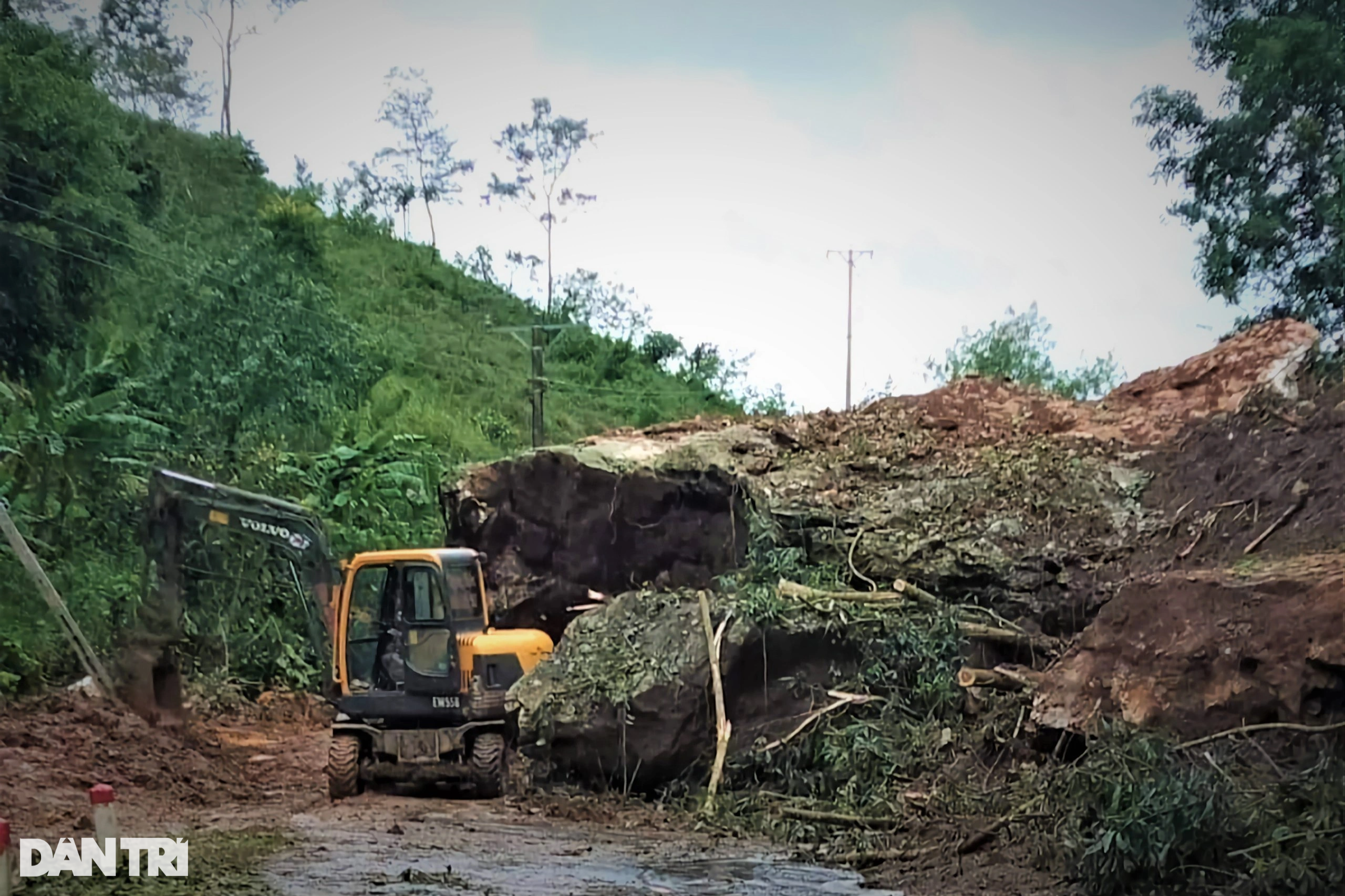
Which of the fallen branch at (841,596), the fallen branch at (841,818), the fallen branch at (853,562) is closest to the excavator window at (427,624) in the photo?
the fallen branch at (841,596)

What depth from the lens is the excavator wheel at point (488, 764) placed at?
857 cm

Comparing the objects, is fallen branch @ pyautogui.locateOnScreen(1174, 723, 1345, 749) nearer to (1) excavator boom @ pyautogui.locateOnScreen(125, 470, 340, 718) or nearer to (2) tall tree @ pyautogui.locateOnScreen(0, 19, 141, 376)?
(1) excavator boom @ pyautogui.locateOnScreen(125, 470, 340, 718)

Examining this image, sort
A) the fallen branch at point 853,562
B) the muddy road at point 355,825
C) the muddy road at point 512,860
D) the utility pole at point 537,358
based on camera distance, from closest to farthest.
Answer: the muddy road at point 512,860 → the muddy road at point 355,825 → the fallen branch at point 853,562 → the utility pole at point 537,358

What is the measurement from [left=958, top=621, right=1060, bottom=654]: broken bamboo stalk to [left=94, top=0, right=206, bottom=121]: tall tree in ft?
21.0

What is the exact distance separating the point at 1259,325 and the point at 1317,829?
19.6ft

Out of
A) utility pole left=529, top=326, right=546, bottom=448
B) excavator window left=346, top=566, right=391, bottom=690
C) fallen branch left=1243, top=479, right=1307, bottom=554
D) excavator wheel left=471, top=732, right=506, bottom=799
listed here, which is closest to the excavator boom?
excavator window left=346, top=566, right=391, bottom=690

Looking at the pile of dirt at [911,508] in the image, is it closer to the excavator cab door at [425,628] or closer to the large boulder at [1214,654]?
the large boulder at [1214,654]

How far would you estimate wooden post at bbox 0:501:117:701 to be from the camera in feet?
25.7

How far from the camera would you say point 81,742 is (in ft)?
24.5

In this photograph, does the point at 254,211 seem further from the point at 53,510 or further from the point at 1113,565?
the point at 1113,565

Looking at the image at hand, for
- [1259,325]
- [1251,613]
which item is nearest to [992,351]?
[1259,325]

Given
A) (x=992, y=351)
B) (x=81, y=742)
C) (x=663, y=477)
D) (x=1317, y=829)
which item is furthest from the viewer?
(x=992, y=351)

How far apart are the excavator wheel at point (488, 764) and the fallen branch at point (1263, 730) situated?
14.9 feet

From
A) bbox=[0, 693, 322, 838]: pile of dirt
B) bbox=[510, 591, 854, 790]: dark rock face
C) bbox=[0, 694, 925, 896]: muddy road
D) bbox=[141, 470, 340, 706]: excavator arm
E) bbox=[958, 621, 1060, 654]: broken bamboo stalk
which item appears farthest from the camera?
bbox=[141, 470, 340, 706]: excavator arm
